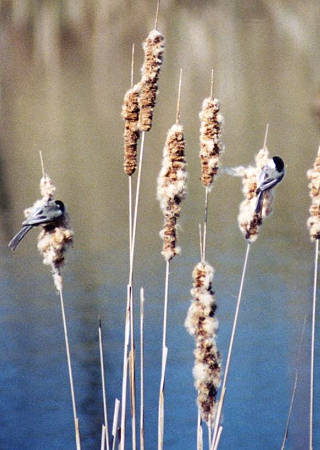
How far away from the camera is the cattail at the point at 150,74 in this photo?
A: 6.95ft

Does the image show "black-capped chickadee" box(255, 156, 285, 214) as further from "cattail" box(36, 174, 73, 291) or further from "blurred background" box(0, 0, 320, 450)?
"blurred background" box(0, 0, 320, 450)

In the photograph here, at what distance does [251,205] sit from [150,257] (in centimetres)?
565

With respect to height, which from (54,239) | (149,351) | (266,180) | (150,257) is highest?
(150,257)

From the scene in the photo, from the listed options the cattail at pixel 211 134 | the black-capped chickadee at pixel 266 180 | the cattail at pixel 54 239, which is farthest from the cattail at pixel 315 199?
the cattail at pixel 54 239

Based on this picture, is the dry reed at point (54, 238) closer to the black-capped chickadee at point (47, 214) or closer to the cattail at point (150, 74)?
the black-capped chickadee at point (47, 214)

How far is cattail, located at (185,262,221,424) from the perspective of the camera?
6.82ft

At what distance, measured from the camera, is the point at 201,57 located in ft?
63.6

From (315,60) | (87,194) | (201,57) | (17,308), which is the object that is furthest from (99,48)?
(17,308)

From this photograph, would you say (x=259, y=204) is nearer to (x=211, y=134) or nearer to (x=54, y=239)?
(x=211, y=134)

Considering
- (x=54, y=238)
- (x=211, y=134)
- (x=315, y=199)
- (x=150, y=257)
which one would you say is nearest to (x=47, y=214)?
(x=54, y=238)

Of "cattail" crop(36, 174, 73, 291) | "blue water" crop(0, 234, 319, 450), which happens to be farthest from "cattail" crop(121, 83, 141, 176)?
"blue water" crop(0, 234, 319, 450)

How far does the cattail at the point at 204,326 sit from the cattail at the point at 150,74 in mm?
351

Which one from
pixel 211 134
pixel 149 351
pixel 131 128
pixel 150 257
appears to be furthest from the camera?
pixel 150 257

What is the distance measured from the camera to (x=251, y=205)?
2135 millimetres
